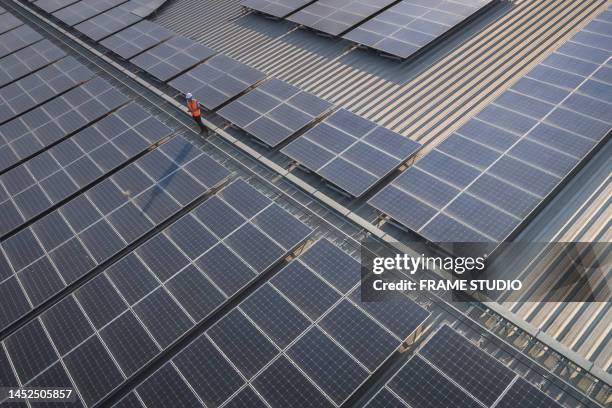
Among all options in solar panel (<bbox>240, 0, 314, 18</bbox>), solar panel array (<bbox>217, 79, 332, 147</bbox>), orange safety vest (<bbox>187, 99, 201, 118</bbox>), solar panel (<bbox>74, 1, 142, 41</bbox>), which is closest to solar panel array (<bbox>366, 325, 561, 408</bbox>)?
solar panel array (<bbox>217, 79, 332, 147</bbox>)

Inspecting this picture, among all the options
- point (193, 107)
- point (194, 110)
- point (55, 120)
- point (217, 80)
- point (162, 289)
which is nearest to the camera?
point (162, 289)

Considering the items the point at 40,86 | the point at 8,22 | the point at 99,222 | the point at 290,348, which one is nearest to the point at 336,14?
the point at 40,86

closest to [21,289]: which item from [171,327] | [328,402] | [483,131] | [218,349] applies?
[171,327]

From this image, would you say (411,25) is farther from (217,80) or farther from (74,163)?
(74,163)

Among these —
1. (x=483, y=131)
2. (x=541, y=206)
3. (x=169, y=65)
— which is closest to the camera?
(x=541, y=206)

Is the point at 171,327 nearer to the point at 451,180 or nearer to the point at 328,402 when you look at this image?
the point at 328,402

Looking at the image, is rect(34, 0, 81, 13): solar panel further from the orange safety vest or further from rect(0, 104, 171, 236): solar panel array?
the orange safety vest
